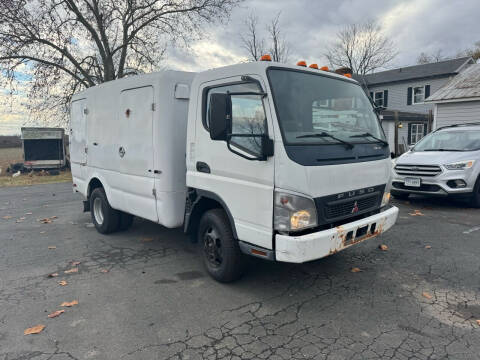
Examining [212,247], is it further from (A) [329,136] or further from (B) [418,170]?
(B) [418,170]

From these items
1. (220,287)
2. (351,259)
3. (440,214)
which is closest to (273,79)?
(220,287)

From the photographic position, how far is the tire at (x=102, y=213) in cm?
606

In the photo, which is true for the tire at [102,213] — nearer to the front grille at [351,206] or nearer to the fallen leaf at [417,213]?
the front grille at [351,206]

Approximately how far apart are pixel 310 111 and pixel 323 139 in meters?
0.33

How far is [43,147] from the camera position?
17.5 meters

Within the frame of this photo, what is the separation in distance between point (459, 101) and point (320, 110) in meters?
12.9

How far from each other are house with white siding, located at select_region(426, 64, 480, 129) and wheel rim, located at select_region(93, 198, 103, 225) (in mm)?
13604

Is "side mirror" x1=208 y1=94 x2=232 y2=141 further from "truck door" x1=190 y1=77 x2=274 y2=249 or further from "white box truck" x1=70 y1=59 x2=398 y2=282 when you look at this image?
"truck door" x1=190 y1=77 x2=274 y2=249

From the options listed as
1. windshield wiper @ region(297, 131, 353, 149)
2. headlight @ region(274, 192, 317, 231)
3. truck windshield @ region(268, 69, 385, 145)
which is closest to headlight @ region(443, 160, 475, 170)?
truck windshield @ region(268, 69, 385, 145)

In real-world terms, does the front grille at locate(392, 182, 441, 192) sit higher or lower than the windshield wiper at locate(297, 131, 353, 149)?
lower

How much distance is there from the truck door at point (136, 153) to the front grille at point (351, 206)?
7.97 ft

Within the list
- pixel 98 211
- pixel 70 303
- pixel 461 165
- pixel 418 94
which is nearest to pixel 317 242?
pixel 70 303

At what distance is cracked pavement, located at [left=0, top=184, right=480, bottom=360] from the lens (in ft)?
9.47

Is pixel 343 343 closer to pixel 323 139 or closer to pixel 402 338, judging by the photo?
pixel 402 338
